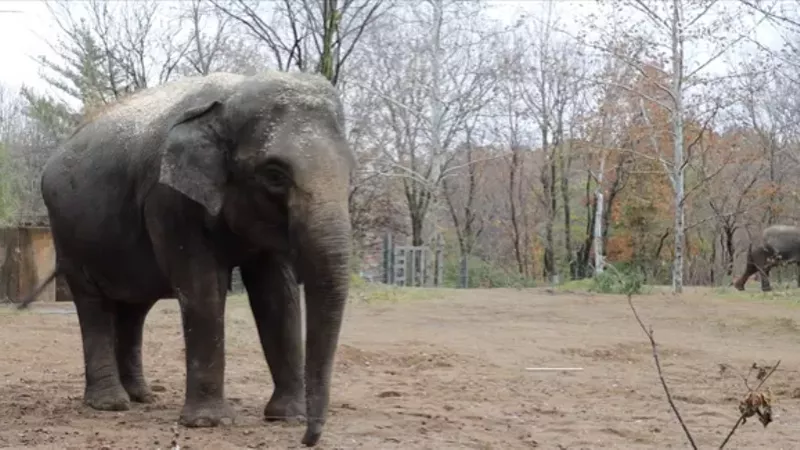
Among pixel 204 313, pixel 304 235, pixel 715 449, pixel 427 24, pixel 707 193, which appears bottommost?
pixel 715 449

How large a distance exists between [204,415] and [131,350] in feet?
5.77

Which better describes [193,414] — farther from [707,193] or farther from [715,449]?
[707,193]

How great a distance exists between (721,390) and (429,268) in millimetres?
26782

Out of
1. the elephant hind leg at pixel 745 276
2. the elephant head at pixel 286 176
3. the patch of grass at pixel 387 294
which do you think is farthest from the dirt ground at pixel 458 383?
the elephant hind leg at pixel 745 276

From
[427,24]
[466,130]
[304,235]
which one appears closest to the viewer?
[304,235]

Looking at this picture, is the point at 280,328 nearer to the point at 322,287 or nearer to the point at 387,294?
the point at 322,287

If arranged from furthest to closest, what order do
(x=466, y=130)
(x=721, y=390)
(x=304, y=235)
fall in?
(x=466, y=130) → (x=721, y=390) → (x=304, y=235)

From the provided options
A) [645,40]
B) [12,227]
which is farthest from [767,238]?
[12,227]

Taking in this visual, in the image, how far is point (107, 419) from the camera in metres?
6.68

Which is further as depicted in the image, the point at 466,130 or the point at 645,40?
the point at 466,130

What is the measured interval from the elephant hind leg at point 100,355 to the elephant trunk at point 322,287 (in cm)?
228

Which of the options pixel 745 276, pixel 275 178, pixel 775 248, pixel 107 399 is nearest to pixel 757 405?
pixel 275 178

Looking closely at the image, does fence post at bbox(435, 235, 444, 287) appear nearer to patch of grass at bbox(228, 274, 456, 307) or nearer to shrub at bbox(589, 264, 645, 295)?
shrub at bbox(589, 264, 645, 295)

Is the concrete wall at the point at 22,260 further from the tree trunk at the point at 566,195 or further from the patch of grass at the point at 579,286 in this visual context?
the tree trunk at the point at 566,195
